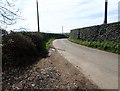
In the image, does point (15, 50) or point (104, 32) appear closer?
point (15, 50)

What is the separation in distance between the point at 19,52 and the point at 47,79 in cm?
719

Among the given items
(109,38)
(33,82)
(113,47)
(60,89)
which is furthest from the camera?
(109,38)

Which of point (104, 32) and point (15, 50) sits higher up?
point (104, 32)

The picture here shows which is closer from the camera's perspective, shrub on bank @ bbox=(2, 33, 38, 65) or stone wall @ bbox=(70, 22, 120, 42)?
shrub on bank @ bbox=(2, 33, 38, 65)

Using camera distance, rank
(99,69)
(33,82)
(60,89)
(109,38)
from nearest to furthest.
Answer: (60,89) < (33,82) < (99,69) < (109,38)

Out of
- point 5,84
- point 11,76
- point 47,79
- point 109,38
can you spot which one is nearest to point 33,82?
point 47,79

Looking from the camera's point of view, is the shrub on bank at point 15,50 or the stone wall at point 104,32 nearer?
the shrub on bank at point 15,50

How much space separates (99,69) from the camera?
13.2 meters

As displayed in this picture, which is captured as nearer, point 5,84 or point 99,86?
point 99,86

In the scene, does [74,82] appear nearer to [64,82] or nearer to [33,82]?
[64,82]

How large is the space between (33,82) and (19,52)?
7292 mm

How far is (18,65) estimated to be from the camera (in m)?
17.0

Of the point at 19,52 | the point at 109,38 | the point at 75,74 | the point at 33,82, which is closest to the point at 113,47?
the point at 109,38

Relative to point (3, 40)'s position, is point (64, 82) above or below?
below
